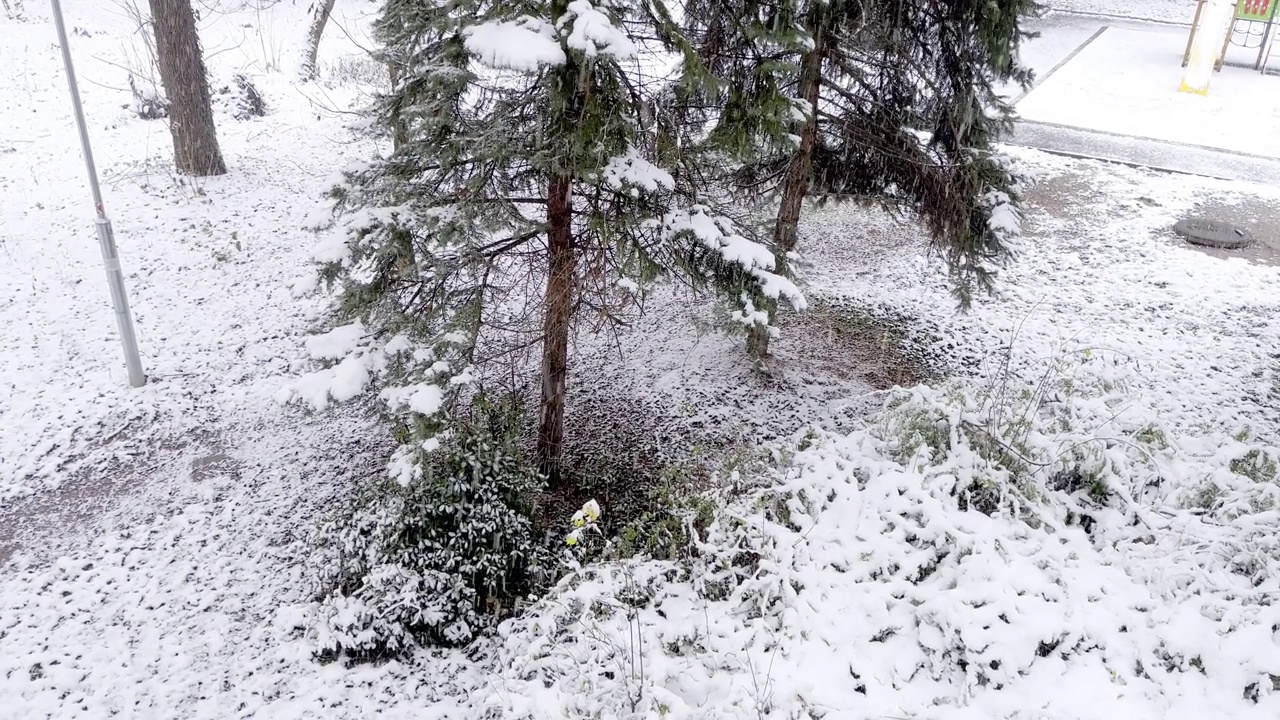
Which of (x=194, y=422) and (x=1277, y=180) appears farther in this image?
(x=1277, y=180)

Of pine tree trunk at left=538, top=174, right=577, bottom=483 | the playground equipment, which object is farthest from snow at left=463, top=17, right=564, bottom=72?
the playground equipment

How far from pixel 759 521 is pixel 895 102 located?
449cm

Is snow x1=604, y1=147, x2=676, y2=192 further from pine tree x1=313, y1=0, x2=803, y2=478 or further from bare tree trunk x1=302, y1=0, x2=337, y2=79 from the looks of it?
bare tree trunk x1=302, y1=0, x2=337, y2=79

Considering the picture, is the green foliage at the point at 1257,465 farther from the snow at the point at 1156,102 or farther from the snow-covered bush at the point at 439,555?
the snow at the point at 1156,102

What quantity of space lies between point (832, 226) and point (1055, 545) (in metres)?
8.40

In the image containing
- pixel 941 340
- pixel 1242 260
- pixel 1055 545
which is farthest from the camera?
pixel 1242 260

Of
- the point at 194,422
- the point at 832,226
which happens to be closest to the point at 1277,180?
the point at 832,226

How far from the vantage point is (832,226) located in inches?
477

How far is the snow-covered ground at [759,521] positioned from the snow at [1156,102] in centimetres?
692

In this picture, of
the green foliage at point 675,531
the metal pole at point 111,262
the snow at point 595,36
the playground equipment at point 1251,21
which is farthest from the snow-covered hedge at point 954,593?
the playground equipment at point 1251,21

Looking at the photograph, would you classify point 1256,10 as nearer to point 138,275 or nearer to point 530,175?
point 530,175

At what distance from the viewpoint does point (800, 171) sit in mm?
7082

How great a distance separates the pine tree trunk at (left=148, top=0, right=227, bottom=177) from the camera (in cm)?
1059

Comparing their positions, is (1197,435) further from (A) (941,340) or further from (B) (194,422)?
(B) (194,422)
